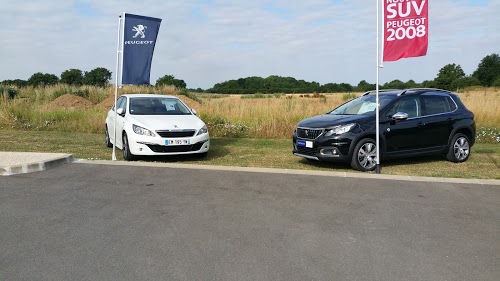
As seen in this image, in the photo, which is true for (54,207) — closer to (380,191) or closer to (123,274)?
(123,274)

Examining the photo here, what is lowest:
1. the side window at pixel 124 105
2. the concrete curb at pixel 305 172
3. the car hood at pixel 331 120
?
the concrete curb at pixel 305 172

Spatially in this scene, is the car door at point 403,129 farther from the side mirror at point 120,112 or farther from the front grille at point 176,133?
the side mirror at point 120,112

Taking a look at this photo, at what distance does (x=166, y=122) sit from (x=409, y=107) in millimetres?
5314

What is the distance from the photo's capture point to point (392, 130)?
953cm

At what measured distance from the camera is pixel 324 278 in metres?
3.92

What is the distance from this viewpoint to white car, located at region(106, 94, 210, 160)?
10.2m

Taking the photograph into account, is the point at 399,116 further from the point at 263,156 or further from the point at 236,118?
the point at 236,118

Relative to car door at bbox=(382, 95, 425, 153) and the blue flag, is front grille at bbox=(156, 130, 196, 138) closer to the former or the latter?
the blue flag

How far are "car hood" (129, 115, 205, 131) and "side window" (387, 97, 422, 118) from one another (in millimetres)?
4313

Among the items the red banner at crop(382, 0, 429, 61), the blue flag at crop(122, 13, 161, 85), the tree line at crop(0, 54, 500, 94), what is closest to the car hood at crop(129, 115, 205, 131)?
the blue flag at crop(122, 13, 161, 85)

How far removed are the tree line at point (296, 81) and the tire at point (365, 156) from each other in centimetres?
3476

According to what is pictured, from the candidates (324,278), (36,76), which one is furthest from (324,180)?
(36,76)

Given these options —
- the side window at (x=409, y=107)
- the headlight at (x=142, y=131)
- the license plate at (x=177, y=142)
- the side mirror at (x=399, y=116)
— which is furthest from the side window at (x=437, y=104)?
the headlight at (x=142, y=131)

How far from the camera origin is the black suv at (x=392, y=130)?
9.20 metres
